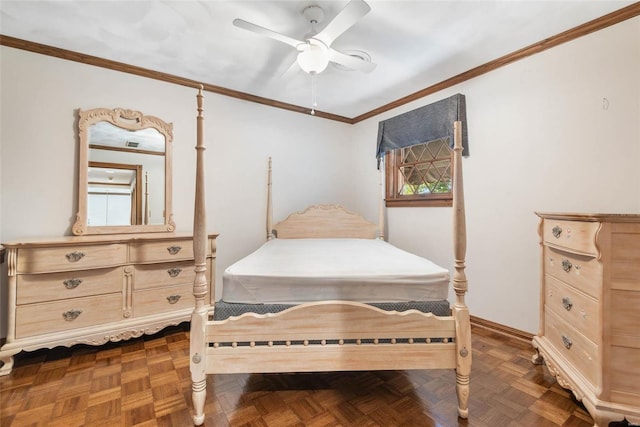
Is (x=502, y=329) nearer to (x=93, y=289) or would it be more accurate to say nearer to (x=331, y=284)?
(x=331, y=284)

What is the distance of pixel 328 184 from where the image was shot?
12.6ft

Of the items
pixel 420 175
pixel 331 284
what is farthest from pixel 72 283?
pixel 420 175

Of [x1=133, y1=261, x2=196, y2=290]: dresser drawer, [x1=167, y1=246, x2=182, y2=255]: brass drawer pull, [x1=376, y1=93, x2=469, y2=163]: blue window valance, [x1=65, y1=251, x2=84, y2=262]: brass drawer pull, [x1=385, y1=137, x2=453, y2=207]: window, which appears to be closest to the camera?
[x1=65, y1=251, x2=84, y2=262]: brass drawer pull

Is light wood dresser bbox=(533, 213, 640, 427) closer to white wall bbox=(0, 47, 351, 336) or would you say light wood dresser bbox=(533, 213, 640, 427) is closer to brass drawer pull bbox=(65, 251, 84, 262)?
white wall bbox=(0, 47, 351, 336)

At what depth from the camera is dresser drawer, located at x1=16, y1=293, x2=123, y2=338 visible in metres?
1.86

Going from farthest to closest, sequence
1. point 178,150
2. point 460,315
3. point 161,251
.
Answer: point 178,150 < point 161,251 < point 460,315

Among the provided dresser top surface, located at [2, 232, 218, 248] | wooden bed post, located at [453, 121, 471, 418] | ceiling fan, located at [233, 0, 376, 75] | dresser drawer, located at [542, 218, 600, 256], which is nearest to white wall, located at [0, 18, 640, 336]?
dresser top surface, located at [2, 232, 218, 248]

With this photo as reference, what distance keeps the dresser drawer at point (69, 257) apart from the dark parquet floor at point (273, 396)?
0.66m

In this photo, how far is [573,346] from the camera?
58.9 inches

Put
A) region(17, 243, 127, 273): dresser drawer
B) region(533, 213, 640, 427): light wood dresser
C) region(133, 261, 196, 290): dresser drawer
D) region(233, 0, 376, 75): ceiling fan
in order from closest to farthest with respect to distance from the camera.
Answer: region(533, 213, 640, 427): light wood dresser < region(233, 0, 376, 75): ceiling fan < region(17, 243, 127, 273): dresser drawer < region(133, 261, 196, 290): dresser drawer

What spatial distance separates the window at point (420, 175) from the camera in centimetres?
292

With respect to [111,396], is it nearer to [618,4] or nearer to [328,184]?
[328,184]

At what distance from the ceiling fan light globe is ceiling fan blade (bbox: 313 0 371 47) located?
67 millimetres

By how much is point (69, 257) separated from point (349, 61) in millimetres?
2372
